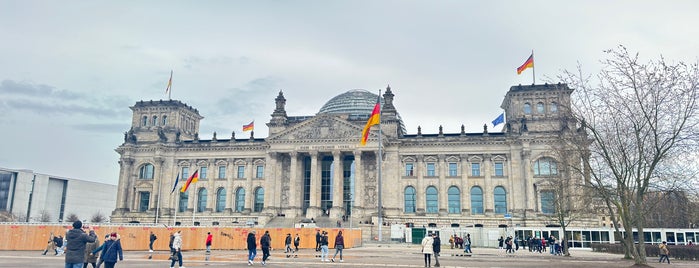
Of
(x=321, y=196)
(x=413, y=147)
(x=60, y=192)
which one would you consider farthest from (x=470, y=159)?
(x=60, y=192)

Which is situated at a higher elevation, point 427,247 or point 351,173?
point 351,173

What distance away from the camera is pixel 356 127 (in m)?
70.7

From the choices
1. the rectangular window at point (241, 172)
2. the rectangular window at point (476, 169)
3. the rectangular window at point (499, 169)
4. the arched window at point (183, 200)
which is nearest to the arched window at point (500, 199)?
the rectangular window at point (499, 169)

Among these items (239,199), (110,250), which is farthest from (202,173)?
(110,250)

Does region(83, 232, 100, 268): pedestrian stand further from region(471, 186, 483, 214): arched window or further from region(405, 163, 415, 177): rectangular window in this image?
region(471, 186, 483, 214): arched window

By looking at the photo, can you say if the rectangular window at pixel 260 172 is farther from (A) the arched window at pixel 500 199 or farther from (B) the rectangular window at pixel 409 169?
(A) the arched window at pixel 500 199

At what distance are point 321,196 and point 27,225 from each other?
3986cm

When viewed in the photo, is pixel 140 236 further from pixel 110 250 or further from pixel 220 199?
pixel 220 199

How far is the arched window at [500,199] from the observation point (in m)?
69.6

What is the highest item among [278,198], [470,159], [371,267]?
[470,159]

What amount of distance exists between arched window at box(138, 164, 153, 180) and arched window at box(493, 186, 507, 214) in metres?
52.3

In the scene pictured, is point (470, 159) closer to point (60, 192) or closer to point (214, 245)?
point (214, 245)

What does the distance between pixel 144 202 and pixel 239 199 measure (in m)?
15.3

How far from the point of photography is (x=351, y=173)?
74125 millimetres
